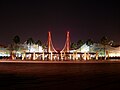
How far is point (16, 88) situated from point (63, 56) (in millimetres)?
55981

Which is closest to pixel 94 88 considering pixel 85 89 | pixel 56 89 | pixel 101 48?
pixel 85 89

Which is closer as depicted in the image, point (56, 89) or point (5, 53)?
point (56, 89)

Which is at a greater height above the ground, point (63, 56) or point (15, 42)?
point (15, 42)

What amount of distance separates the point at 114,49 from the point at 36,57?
45708 millimetres

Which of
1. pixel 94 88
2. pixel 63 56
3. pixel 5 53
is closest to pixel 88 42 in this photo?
pixel 5 53

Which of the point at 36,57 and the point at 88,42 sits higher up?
the point at 88,42

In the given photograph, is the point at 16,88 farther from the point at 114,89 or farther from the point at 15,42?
the point at 15,42

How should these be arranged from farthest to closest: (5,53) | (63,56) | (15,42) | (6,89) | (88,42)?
1. (88,42)
2. (15,42)
3. (5,53)
4. (63,56)
5. (6,89)

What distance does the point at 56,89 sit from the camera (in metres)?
9.39

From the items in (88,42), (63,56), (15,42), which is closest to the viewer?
(63,56)

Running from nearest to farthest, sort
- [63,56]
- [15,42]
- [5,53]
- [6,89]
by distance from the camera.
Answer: [6,89] → [63,56] → [5,53] → [15,42]

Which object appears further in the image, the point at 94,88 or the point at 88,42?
the point at 88,42

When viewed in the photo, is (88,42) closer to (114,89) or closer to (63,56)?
(63,56)

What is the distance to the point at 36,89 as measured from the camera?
939cm
